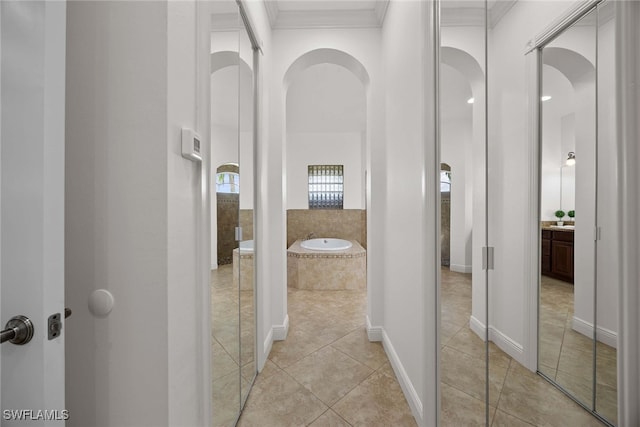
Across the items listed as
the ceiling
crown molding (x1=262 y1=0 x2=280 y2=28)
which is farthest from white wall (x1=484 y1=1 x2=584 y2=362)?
crown molding (x1=262 y1=0 x2=280 y2=28)

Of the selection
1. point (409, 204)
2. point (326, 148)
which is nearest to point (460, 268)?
point (409, 204)

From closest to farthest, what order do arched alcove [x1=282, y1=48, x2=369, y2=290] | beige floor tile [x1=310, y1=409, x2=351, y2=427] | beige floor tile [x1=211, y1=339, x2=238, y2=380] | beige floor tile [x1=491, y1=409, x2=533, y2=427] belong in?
beige floor tile [x1=491, y1=409, x2=533, y2=427]
beige floor tile [x1=211, y1=339, x2=238, y2=380]
beige floor tile [x1=310, y1=409, x2=351, y2=427]
arched alcove [x1=282, y1=48, x2=369, y2=290]

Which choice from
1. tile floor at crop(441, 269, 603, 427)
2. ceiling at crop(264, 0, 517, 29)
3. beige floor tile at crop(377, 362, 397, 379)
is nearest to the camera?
tile floor at crop(441, 269, 603, 427)

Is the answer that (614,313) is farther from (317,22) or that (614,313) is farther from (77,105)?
(317,22)

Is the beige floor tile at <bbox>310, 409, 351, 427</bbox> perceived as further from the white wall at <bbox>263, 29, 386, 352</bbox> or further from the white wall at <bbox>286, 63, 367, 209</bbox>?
the white wall at <bbox>286, 63, 367, 209</bbox>

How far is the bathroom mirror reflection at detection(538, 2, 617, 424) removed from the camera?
0.53m

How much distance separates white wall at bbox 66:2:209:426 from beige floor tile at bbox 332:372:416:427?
1157 millimetres

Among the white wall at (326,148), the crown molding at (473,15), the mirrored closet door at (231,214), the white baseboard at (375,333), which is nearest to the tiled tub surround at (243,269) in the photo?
the mirrored closet door at (231,214)

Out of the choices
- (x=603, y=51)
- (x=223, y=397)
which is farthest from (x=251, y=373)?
(x=603, y=51)

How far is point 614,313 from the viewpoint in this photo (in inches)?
20.5

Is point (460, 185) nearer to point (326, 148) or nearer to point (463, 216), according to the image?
point (463, 216)

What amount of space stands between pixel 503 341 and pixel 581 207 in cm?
55

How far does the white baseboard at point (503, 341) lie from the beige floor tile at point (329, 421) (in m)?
0.99

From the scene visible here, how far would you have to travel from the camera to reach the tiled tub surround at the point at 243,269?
1501 mm
